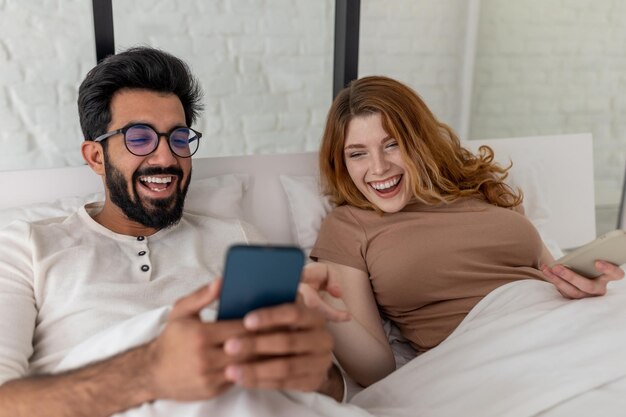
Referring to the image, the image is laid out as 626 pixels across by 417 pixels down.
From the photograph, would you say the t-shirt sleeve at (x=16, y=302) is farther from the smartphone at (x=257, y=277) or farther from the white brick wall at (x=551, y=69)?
the white brick wall at (x=551, y=69)

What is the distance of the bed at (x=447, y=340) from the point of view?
0.89m

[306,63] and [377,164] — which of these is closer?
[377,164]

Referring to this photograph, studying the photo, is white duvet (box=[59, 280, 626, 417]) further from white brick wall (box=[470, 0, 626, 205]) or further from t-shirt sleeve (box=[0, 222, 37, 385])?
white brick wall (box=[470, 0, 626, 205])

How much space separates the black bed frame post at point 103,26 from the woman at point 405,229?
2.15 ft

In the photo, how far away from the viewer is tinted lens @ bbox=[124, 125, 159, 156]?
1.25 m

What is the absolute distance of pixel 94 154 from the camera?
133 cm

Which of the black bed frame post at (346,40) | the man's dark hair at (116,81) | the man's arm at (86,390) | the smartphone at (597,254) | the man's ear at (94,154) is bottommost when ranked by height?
the man's arm at (86,390)

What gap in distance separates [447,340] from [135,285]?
0.65 meters

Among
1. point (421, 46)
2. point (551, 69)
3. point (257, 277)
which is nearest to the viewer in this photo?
point (257, 277)

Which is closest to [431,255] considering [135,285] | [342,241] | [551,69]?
[342,241]

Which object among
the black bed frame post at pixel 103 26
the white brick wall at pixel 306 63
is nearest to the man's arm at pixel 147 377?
the black bed frame post at pixel 103 26

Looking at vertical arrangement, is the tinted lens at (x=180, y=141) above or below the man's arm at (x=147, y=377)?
above

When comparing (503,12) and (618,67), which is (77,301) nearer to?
(503,12)

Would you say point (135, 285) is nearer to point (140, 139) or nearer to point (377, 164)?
point (140, 139)
